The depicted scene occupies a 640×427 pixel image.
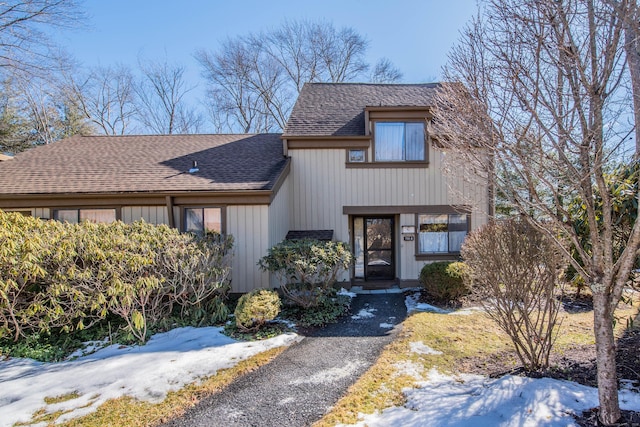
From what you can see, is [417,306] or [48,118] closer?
[417,306]

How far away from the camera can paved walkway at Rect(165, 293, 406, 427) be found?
3424 mm

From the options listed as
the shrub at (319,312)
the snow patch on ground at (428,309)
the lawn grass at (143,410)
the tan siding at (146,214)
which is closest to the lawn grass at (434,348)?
the snow patch on ground at (428,309)

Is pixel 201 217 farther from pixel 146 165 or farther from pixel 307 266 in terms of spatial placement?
pixel 307 266

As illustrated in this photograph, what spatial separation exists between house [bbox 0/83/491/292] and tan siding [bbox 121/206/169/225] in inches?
1.0

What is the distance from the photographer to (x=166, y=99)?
23.8 meters

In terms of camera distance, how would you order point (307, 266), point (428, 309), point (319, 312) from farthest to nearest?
point (428, 309), point (319, 312), point (307, 266)

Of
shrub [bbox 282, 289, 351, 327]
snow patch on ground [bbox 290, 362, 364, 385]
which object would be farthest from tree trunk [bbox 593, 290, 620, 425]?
shrub [bbox 282, 289, 351, 327]

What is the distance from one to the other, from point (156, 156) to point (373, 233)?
7284 millimetres

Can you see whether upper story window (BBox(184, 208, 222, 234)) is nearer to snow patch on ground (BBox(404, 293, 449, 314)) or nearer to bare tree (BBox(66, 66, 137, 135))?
snow patch on ground (BBox(404, 293, 449, 314))

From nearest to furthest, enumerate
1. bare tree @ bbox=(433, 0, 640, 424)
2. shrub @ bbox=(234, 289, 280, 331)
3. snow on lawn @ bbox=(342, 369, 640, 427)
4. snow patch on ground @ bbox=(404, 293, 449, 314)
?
bare tree @ bbox=(433, 0, 640, 424) → snow on lawn @ bbox=(342, 369, 640, 427) → shrub @ bbox=(234, 289, 280, 331) → snow patch on ground @ bbox=(404, 293, 449, 314)

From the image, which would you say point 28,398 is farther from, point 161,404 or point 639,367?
point 639,367

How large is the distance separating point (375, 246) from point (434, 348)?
5.11m

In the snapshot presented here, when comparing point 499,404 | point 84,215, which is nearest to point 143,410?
point 499,404

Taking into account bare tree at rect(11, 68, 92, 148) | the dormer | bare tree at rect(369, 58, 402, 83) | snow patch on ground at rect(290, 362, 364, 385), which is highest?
bare tree at rect(369, 58, 402, 83)
